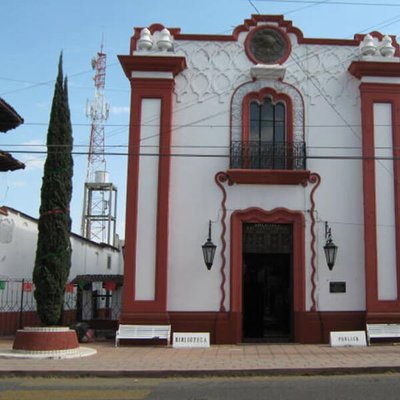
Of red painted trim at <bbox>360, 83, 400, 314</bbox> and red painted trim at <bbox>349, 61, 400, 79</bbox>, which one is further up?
red painted trim at <bbox>349, 61, 400, 79</bbox>

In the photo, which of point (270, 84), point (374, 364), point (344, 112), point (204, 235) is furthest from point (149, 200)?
point (374, 364)

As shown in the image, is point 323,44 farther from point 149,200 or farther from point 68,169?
point 68,169

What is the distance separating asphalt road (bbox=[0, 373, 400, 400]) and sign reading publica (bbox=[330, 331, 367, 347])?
385 centimetres

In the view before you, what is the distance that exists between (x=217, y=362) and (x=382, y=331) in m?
5.57

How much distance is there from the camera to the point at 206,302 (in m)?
16.4

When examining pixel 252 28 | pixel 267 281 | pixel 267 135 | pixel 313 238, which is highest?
pixel 252 28

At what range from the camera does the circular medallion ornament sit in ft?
58.0

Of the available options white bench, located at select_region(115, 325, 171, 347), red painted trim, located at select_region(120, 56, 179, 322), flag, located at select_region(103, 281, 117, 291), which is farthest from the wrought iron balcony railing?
flag, located at select_region(103, 281, 117, 291)

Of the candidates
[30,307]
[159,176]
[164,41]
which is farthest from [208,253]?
[30,307]

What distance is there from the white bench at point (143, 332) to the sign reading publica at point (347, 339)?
14.1 feet

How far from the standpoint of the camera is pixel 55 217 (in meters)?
14.8

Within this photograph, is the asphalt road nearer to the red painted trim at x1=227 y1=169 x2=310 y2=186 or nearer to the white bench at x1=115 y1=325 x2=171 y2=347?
the white bench at x1=115 y1=325 x2=171 y2=347

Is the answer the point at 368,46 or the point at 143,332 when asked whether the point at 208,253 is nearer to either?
the point at 143,332

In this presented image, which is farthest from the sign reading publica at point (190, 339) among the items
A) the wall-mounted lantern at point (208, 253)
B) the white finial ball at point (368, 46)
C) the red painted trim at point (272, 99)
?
the white finial ball at point (368, 46)
